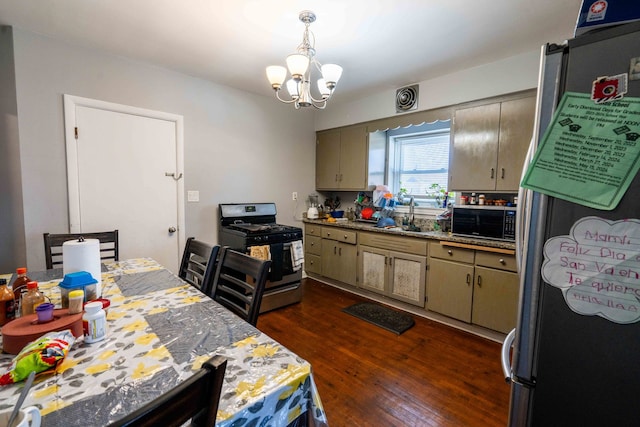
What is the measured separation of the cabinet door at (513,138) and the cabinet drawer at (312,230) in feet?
7.02

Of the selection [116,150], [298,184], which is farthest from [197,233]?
[298,184]

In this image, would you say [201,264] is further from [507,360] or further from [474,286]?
[474,286]

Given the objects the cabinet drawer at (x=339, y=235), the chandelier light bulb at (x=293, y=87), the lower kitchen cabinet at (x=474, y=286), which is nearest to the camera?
the chandelier light bulb at (x=293, y=87)

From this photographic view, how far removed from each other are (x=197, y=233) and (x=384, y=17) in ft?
8.82

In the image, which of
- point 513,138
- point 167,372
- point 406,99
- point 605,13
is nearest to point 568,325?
point 605,13

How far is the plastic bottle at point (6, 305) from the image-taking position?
3.51ft

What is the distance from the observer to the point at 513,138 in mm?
2537

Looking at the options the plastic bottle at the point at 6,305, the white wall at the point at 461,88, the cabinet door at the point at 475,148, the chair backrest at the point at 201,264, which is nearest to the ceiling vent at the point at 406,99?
the white wall at the point at 461,88

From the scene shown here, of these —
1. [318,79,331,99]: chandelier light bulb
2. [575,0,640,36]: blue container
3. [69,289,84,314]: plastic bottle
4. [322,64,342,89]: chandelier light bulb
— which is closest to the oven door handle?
[318,79,331,99]: chandelier light bulb

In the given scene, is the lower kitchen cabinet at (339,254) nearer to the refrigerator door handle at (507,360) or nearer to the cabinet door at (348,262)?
the cabinet door at (348,262)

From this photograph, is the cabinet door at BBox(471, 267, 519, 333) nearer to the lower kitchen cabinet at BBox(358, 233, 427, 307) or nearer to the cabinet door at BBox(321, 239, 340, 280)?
the lower kitchen cabinet at BBox(358, 233, 427, 307)

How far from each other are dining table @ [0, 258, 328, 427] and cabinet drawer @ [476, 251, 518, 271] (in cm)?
216

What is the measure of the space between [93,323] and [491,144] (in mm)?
3053

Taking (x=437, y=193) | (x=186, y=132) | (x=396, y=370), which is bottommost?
(x=396, y=370)
